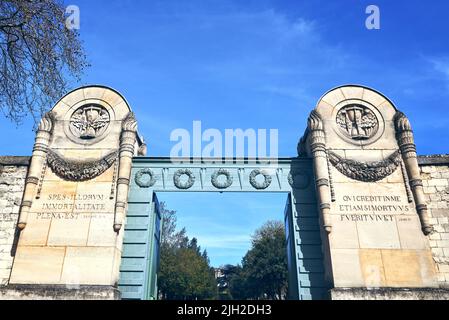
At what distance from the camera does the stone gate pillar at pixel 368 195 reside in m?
11.4

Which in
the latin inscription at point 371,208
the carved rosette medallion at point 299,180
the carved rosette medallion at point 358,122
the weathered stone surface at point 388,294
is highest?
Answer: the carved rosette medallion at point 358,122

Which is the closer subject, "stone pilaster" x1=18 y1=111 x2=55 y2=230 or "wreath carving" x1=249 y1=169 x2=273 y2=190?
"stone pilaster" x1=18 y1=111 x2=55 y2=230

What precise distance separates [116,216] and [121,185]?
1.14 meters

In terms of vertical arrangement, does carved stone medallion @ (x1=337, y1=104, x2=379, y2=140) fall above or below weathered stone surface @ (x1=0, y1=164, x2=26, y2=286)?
above

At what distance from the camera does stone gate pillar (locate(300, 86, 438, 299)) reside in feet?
37.4

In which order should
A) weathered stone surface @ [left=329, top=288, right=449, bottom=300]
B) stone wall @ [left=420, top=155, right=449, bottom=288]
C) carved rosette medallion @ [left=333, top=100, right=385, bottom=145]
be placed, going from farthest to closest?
carved rosette medallion @ [left=333, top=100, right=385, bottom=145] → stone wall @ [left=420, top=155, right=449, bottom=288] → weathered stone surface @ [left=329, top=288, right=449, bottom=300]

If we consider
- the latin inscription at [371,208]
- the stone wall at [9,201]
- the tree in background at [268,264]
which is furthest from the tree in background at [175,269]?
the latin inscription at [371,208]

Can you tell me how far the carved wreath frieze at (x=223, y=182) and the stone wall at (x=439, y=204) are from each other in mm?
7238

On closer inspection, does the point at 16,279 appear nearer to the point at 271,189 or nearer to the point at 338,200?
the point at 271,189

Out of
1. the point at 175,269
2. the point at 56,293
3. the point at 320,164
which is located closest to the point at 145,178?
the point at 56,293

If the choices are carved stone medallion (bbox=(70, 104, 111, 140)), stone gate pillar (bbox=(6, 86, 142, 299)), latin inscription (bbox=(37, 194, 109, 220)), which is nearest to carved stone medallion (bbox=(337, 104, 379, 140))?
stone gate pillar (bbox=(6, 86, 142, 299))

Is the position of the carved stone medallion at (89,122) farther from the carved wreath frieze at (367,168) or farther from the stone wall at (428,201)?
the carved wreath frieze at (367,168)

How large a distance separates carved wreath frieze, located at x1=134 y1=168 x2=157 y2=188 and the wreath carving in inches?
147

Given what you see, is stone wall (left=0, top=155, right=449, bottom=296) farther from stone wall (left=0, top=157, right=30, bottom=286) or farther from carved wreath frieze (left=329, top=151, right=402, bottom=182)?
carved wreath frieze (left=329, top=151, right=402, bottom=182)
